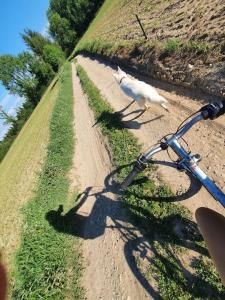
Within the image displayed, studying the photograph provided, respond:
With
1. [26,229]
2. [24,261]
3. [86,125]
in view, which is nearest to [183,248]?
[24,261]

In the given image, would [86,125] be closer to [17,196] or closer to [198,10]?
[17,196]

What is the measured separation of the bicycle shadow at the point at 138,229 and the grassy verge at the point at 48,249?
0.96 ft

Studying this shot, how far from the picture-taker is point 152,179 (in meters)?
8.52

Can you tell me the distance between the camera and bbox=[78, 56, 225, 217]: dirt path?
7234mm

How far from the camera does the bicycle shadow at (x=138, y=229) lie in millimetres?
6047

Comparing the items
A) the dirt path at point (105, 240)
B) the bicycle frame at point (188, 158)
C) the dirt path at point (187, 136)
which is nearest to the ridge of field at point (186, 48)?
the dirt path at point (187, 136)

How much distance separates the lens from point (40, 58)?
69.9m

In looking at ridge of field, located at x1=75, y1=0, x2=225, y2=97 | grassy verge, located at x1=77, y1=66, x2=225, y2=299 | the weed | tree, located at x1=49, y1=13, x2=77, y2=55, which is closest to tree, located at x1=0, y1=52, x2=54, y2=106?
tree, located at x1=49, y1=13, x2=77, y2=55

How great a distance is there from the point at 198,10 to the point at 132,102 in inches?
260

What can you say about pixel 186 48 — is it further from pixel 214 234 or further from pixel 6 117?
pixel 6 117

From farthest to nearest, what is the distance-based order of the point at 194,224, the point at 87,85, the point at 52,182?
the point at 87,85
the point at 52,182
the point at 194,224

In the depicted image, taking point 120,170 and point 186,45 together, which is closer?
point 120,170

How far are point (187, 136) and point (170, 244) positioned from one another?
12.8ft

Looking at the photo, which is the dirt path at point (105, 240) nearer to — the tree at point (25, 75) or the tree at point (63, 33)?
the tree at point (25, 75)
